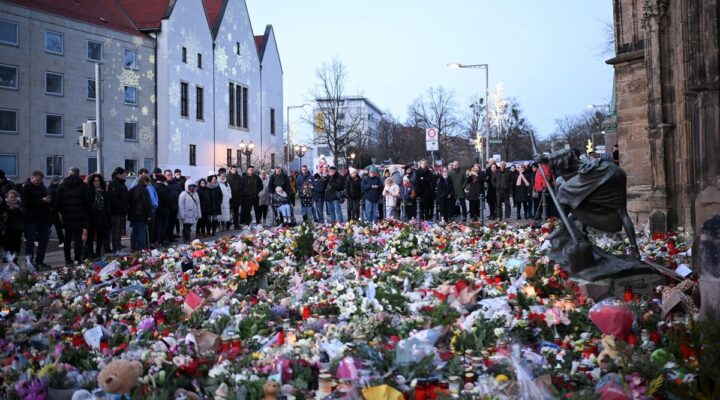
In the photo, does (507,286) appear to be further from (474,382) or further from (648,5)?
(648,5)

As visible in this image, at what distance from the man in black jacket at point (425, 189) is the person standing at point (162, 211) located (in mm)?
8281

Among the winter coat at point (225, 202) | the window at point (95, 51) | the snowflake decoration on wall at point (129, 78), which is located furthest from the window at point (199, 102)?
the winter coat at point (225, 202)

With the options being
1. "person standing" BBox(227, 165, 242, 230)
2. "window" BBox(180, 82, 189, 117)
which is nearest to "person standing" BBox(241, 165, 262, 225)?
"person standing" BBox(227, 165, 242, 230)

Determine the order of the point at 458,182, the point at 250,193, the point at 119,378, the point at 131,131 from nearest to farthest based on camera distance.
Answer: the point at 119,378, the point at 458,182, the point at 250,193, the point at 131,131

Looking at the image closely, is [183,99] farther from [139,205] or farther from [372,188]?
[139,205]

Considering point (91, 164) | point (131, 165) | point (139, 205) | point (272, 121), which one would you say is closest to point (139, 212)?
point (139, 205)

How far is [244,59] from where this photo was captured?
198 feet

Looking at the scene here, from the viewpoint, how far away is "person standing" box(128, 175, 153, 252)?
16500 millimetres

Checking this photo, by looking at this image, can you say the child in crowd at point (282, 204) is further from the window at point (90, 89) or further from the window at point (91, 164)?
the window at point (90, 89)

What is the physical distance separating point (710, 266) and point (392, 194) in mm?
17758

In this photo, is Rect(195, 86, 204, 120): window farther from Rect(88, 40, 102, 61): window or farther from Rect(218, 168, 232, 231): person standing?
Rect(218, 168, 232, 231): person standing

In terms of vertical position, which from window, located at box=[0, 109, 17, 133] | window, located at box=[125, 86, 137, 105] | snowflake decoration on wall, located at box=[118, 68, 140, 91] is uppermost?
snowflake decoration on wall, located at box=[118, 68, 140, 91]

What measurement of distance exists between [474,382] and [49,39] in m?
44.6

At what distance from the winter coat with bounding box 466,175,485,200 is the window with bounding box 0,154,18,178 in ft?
98.4
